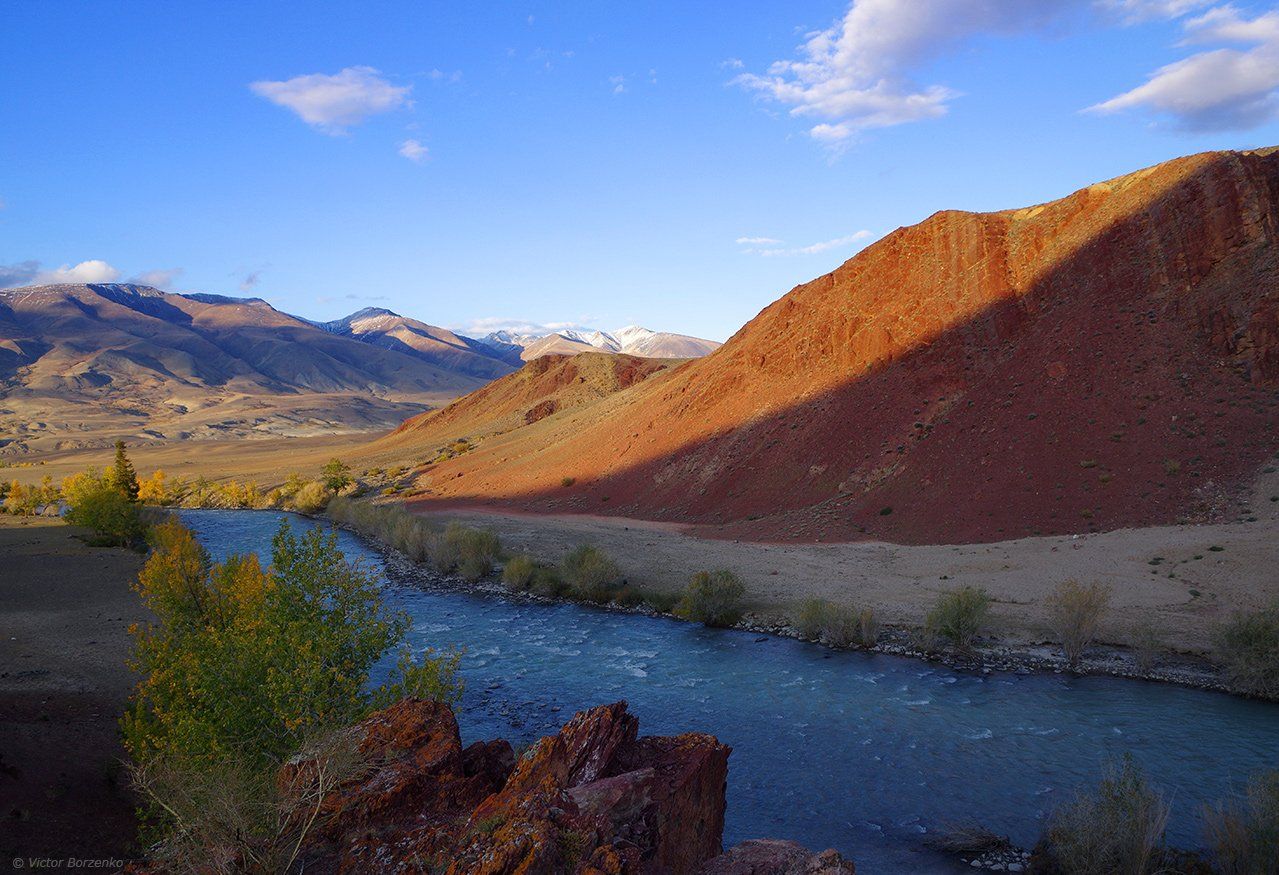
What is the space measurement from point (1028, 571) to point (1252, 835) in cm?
2085

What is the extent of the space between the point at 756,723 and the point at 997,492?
82.5ft

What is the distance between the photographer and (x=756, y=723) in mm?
20578

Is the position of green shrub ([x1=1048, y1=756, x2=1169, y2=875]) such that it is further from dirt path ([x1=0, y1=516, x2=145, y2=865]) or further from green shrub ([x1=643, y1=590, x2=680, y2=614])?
green shrub ([x1=643, y1=590, x2=680, y2=614])

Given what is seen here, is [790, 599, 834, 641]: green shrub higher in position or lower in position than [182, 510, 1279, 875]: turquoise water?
higher

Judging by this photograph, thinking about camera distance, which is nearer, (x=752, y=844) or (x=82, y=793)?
(x=752, y=844)

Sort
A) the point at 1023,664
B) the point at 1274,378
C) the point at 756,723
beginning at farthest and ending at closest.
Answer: the point at 1274,378 < the point at 1023,664 < the point at 756,723

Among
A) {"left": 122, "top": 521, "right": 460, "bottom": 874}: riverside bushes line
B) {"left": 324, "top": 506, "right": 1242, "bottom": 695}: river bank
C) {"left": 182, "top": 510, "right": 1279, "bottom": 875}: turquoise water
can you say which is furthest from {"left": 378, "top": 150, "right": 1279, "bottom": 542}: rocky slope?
{"left": 122, "top": 521, "right": 460, "bottom": 874}: riverside bushes line

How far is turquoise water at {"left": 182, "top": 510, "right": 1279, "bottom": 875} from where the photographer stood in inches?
615

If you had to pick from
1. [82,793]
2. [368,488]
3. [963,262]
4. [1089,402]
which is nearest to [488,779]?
[82,793]

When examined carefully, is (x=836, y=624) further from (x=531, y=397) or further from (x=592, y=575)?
(x=531, y=397)

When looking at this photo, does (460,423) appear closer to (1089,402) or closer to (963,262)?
(963,262)

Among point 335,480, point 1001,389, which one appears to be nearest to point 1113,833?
point 1001,389

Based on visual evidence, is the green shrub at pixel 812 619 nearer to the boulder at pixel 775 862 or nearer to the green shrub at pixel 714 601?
the green shrub at pixel 714 601

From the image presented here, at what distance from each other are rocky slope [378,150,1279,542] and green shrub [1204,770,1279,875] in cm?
2582
